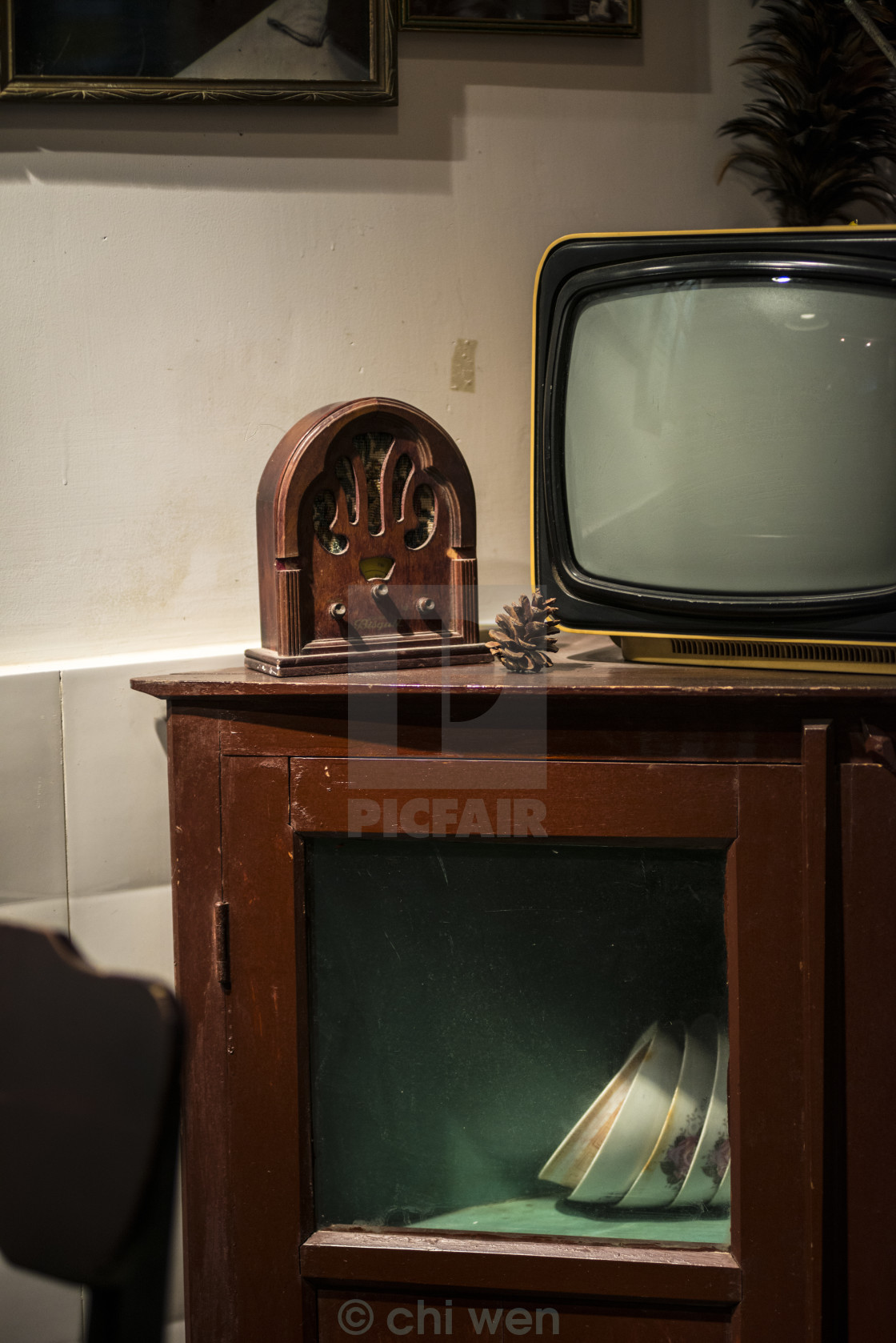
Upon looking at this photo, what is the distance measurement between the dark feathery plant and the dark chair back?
1298 mm

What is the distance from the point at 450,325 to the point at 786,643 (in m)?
0.63

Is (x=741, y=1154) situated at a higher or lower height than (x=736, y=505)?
lower

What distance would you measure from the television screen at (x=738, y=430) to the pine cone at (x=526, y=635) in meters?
0.09

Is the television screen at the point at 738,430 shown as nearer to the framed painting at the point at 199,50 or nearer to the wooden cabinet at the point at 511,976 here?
the wooden cabinet at the point at 511,976

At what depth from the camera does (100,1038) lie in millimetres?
575

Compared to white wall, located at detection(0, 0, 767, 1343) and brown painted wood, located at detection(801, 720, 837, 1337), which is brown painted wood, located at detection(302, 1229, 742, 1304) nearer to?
brown painted wood, located at detection(801, 720, 837, 1337)

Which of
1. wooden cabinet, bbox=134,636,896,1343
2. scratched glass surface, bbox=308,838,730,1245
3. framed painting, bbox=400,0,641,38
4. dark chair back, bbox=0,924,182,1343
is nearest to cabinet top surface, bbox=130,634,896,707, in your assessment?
wooden cabinet, bbox=134,636,896,1343

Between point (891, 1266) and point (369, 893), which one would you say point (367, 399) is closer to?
point (369, 893)

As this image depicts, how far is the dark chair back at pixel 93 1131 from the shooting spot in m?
0.55

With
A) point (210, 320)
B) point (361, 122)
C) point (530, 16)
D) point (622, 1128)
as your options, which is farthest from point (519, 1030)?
point (530, 16)

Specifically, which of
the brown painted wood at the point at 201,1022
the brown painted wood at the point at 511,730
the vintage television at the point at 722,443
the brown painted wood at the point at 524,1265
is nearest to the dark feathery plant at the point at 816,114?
the vintage television at the point at 722,443

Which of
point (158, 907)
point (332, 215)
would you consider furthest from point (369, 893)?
point (332, 215)

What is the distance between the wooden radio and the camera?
103cm

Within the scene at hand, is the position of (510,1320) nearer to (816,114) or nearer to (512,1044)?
(512,1044)
